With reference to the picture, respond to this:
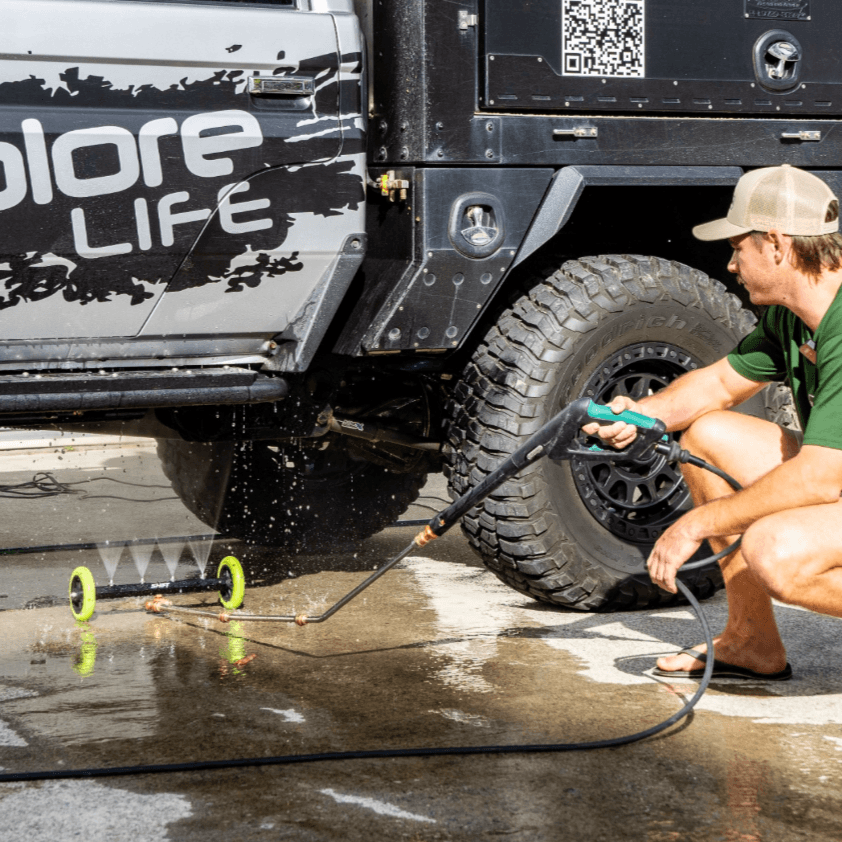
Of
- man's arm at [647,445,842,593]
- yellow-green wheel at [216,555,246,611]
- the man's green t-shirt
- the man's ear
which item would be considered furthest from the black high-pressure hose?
yellow-green wheel at [216,555,246,611]

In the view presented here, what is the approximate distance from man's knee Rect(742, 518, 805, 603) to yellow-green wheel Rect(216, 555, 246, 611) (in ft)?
5.88

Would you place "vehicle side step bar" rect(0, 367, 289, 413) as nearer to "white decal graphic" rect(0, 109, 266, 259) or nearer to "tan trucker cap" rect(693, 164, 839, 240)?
"white decal graphic" rect(0, 109, 266, 259)

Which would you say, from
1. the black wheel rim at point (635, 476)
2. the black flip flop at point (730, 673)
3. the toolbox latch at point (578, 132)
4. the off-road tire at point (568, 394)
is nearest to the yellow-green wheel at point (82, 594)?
the off-road tire at point (568, 394)

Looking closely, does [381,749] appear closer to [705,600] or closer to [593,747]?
[593,747]

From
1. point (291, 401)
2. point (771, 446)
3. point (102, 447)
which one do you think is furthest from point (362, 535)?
point (102, 447)

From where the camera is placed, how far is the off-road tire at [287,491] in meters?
4.87

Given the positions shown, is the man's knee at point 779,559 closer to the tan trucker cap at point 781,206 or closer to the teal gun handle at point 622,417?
the teal gun handle at point 622,417

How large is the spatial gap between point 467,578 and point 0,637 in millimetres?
1645

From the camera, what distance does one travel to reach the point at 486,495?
3.14 meters

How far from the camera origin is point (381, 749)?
2.86m

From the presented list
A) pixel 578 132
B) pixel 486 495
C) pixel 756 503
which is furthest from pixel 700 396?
pixel 578 132

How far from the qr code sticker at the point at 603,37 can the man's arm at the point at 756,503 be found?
1.49 metres

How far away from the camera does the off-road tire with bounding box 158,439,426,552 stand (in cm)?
487

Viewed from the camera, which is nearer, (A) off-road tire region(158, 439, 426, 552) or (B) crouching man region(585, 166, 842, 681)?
(B) crouching man region(585, 166, 842, 681)
